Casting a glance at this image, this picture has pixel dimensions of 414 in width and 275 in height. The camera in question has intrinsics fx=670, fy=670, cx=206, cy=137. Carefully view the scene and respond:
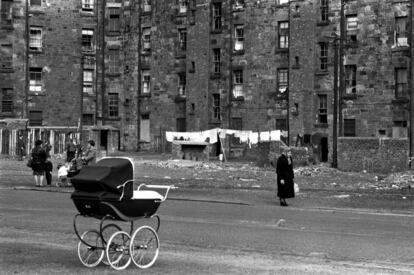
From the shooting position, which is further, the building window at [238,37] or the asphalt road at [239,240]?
the building window at [238,37]

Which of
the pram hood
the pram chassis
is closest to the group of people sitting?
the pram chassis

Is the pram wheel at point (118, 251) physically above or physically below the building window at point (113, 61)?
below

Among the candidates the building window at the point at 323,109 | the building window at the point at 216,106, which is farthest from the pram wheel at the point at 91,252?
the building window at the point at 216,106

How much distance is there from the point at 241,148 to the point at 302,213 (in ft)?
107

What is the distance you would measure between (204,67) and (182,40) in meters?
3.77

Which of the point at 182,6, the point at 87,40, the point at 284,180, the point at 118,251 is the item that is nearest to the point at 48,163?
the point at 284,180

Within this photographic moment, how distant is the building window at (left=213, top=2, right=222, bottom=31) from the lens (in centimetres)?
5541

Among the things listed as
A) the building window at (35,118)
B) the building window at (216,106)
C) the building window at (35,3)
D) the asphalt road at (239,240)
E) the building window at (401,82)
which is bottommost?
the asphalt road at (239,240)

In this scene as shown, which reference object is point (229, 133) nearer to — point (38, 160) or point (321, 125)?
point (321, 125)

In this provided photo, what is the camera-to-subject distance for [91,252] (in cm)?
1012

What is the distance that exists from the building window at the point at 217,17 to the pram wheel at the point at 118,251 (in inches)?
1829

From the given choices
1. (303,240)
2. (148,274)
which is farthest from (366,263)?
(148,274)

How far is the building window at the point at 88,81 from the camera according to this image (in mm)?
60250

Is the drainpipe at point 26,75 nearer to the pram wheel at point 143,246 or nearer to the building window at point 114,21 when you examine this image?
the building window at point 114,21
